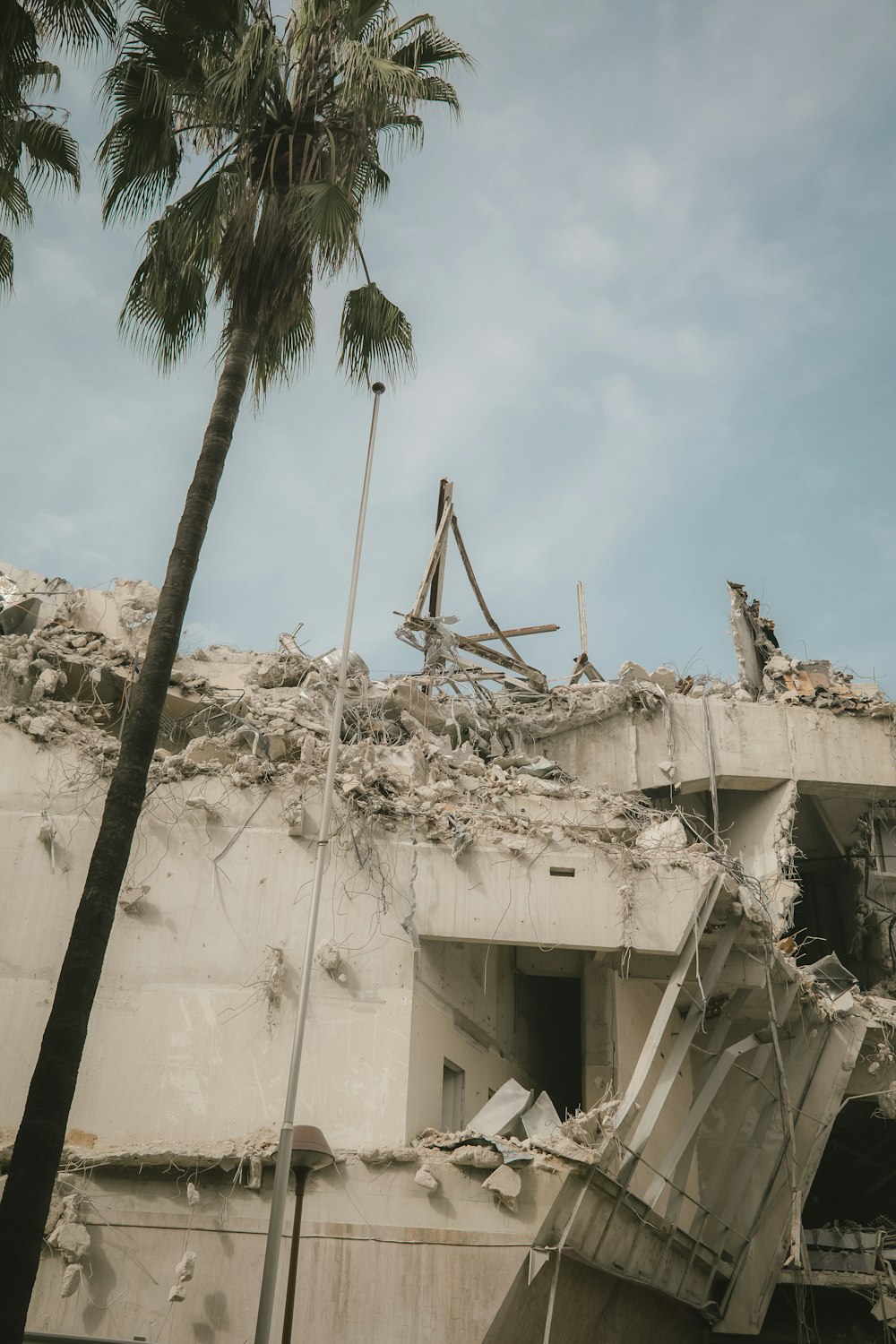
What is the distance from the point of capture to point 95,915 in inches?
369

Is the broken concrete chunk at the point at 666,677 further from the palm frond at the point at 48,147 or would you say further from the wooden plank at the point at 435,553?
the palm frond at the point at 48,147

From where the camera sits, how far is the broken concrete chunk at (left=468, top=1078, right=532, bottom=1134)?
13.5m

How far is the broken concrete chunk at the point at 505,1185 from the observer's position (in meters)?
12.2

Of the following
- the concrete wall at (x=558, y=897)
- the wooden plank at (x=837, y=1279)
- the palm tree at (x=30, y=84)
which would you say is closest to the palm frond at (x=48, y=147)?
the palm tree at (x=30, y=84)

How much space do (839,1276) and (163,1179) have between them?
42.1ft

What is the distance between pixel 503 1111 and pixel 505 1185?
151cm

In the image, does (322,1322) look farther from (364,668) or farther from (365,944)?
(364,668)

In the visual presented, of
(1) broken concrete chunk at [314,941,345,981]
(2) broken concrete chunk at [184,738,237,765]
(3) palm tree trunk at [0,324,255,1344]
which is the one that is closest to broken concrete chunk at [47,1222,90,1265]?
(3) palm tree trunk at [0,324,255,1344]

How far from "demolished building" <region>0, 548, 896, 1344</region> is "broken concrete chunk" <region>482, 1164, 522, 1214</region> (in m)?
0.03

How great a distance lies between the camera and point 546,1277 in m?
12.3

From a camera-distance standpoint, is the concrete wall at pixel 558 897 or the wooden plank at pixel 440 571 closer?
the concrete wall at pixel 558 897

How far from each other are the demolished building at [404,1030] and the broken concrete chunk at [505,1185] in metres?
0.03

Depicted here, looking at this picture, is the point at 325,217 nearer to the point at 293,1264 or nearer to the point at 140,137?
the point at 140,137

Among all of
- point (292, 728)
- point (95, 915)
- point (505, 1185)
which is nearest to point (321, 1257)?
point (505, 1185)
